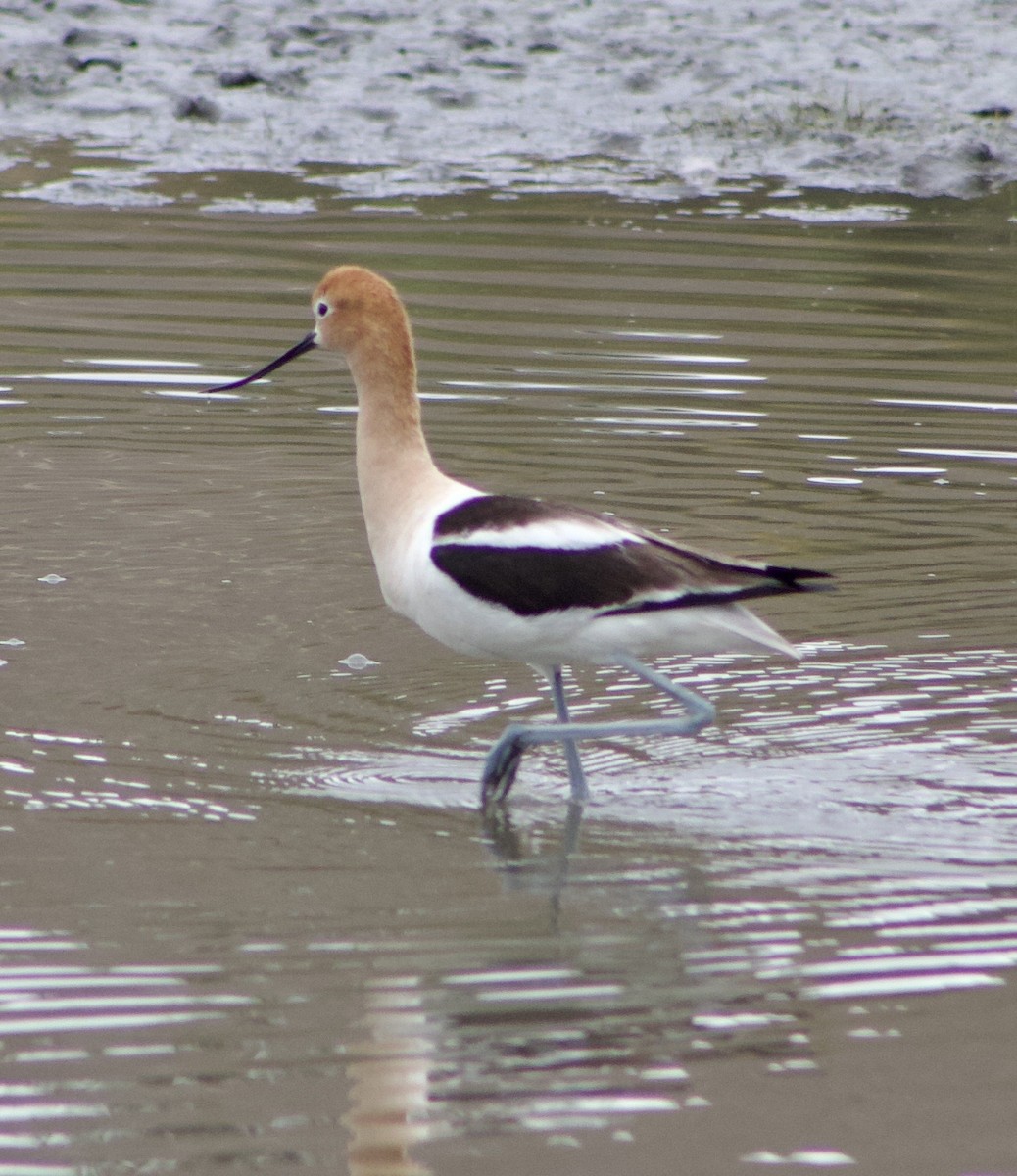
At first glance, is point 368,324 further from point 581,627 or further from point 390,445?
point 581,627

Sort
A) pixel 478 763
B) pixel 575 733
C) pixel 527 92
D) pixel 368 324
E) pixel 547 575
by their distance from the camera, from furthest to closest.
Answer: pixel 527 92 < pixel 368 324 < pixel 478 763 < pixel 575 733 < pixel 547 575

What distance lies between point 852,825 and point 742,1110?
1509mm

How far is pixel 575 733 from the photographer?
535 cm

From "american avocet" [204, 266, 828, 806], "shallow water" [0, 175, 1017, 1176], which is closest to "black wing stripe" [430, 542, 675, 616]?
"american avocet" [204, 266, 828, 806]

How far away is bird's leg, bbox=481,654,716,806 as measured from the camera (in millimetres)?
5242

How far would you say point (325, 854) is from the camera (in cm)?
484

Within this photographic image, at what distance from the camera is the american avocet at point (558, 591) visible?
→ 5.18m

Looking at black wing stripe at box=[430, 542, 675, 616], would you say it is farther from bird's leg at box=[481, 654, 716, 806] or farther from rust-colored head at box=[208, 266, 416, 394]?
rust-colored head at box=[208, 266, 416, 394]

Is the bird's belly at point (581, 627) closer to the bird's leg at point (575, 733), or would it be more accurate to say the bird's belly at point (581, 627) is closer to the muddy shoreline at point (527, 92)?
the bird's leg at point (575, 733)

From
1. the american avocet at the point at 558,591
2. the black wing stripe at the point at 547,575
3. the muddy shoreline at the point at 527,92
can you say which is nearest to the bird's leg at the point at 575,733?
the american avocet at the point at 558,591

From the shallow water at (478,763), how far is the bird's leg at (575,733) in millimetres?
76

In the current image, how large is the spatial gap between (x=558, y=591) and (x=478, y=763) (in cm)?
58

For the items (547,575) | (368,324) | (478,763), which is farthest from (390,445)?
(478,763)

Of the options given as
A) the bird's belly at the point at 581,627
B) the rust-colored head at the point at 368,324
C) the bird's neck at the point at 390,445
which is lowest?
the bird's belly at the point at 581,627
